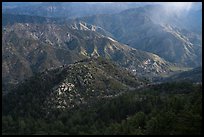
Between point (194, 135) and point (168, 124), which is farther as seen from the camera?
point (168, 124)

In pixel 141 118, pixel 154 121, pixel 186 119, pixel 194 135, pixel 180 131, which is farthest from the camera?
pixel 141 118

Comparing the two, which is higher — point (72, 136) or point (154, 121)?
point (154, 121)

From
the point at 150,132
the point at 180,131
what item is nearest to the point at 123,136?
the point at 150,132

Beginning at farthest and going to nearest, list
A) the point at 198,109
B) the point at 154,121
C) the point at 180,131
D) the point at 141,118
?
the point at 141,118 → the point at 154,121 → the point at 198,109 → the point at 180,131

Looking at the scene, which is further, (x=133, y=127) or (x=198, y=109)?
(x=133, y=127)

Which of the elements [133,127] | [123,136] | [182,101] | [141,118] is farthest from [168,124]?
[182,101]

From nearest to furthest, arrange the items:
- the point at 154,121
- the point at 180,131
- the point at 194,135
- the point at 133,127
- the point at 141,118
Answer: the point at 194,135
the point at 180,131
the point at 154,121
the point at 133,127
the point at 141,118

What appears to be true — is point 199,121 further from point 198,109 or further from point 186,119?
point 198,109

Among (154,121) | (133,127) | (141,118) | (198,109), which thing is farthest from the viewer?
(141,118)

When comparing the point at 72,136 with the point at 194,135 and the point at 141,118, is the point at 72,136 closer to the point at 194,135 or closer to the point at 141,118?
the point at 141,118
